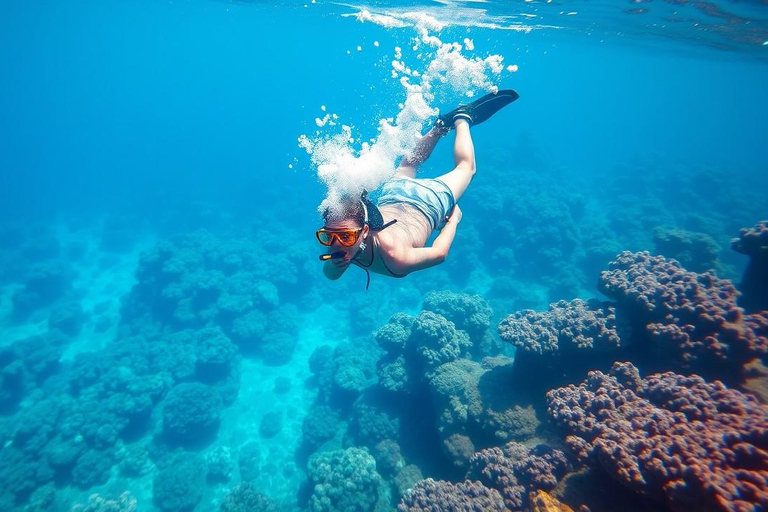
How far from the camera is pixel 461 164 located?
5.73 m

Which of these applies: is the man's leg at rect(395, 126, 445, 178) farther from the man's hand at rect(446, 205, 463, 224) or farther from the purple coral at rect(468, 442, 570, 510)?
the purple coral at rect(468, 442, 570, 510)

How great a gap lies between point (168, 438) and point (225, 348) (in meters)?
3.50

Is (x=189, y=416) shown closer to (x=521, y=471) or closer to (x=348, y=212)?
(x=521, y=471)

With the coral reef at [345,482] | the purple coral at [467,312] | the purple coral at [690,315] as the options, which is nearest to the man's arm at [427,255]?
the purple coral at [690,315]

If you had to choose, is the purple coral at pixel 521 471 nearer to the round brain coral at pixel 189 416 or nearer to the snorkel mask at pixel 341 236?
the snorkel mask at pixel 341 236

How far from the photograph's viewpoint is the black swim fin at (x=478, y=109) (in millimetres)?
6348

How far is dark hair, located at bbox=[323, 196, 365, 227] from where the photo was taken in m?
3.11

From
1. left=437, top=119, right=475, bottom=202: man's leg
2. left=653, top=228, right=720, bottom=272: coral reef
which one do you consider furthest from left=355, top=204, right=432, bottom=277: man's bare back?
left=653, top=228, right=720, bottom=272: coral reef

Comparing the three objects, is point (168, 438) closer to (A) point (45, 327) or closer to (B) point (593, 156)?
(A) point (45, 327)

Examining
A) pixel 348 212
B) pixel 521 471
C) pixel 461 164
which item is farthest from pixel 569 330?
pixel 348 212

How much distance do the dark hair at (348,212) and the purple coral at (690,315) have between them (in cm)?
547

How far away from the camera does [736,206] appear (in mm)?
25812

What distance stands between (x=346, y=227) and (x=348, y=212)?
0.56 feet

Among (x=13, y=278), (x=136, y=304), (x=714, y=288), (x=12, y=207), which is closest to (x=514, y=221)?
(x=714, y=288)
